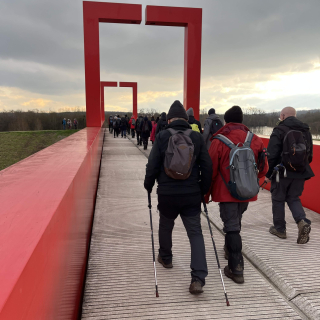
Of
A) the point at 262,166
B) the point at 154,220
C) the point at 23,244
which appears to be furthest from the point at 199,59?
the point at 23,244

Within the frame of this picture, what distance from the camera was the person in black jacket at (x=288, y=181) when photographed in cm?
376

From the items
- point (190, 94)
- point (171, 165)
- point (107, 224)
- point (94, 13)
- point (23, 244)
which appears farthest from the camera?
point (190, 94)

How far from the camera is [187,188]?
274cm

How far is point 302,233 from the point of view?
12.3ft

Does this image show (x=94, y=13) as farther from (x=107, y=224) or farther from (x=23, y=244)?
(x=23, y=244)

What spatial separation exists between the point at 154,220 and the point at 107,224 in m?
0.76

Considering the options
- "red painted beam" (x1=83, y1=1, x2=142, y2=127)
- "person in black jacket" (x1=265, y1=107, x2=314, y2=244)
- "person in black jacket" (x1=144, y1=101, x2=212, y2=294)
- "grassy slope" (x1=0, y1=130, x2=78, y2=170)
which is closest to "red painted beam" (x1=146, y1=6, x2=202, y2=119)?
"red painted beam" (x1=83, y1=1, x2=142, y2=127)

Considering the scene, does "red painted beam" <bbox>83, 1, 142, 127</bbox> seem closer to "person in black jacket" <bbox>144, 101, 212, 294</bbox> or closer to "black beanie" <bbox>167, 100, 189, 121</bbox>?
"black beanie" <bbox>167, 100, 189, 121</bbox>

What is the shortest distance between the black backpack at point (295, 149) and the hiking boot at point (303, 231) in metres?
0.69

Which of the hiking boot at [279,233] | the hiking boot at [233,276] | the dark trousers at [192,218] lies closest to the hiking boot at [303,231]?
the hiking boot at [279,233]

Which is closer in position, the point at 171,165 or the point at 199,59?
the point at 171,165

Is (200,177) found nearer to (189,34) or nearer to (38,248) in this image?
(38,248)

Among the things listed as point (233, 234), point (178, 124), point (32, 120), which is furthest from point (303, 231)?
point (32, 120)

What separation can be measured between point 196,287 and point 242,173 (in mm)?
1151
